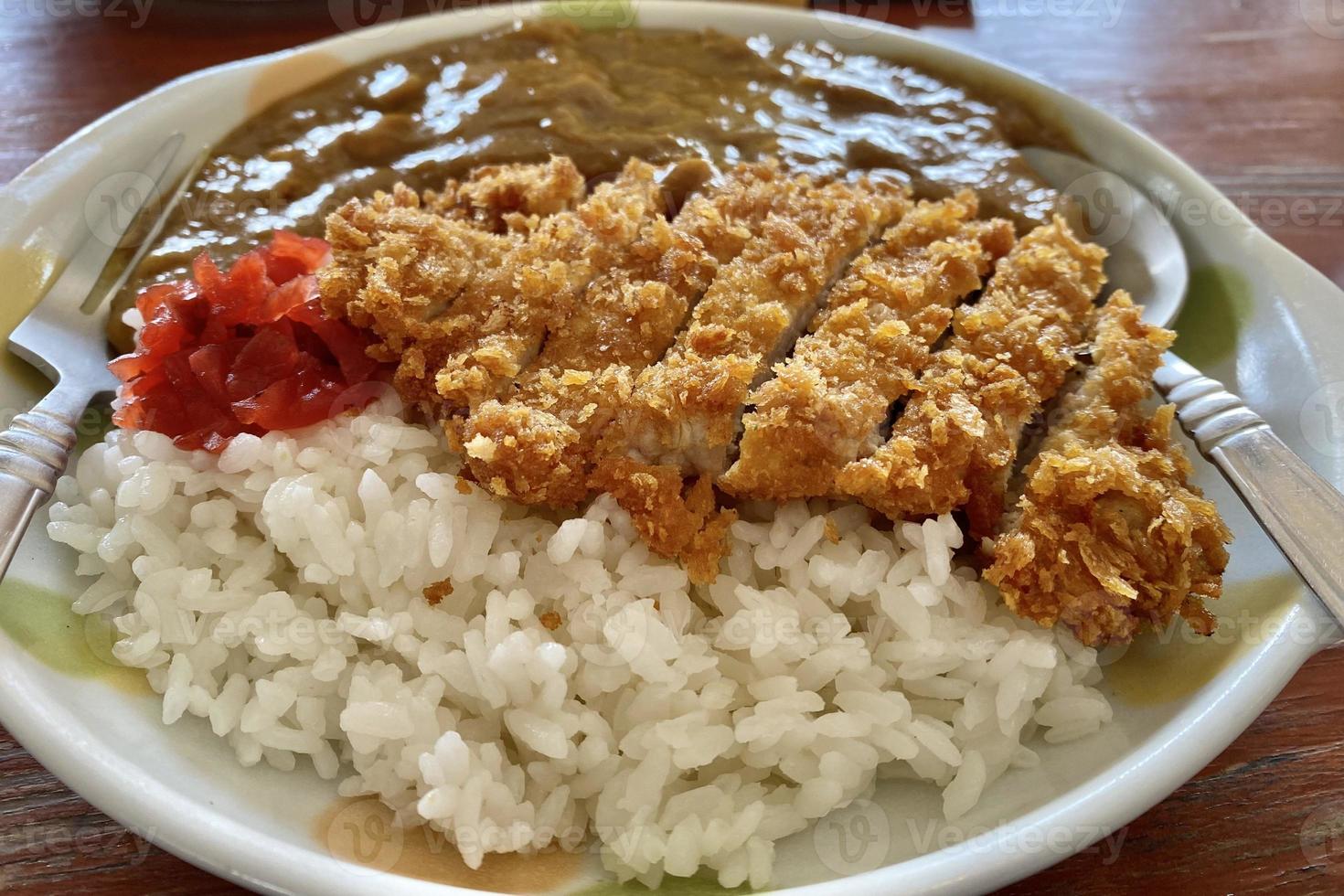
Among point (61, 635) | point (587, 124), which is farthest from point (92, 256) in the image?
point (587, 124)

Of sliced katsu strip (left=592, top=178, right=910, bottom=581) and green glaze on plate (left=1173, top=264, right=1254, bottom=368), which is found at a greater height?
sliced katsu strip (left=592, top=178, right=910, bottom=581)

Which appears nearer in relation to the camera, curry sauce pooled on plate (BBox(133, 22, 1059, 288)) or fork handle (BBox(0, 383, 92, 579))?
fork handle (BBox(0, 383, 92, 579))

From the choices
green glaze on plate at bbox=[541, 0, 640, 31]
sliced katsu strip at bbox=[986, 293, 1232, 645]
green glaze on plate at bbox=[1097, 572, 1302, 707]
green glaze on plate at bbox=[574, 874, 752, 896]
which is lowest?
green glaze on plate at bbox=[574, 874, 752, 896]

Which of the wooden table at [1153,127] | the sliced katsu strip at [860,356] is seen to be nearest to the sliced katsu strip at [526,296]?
the sliced katsu strip at [860,356]

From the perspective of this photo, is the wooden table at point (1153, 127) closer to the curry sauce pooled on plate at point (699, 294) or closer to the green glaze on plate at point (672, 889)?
the curry sauce pooled on plate at point (699, 294)

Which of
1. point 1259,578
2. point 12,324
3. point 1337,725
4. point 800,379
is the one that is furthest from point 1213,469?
point 12,324

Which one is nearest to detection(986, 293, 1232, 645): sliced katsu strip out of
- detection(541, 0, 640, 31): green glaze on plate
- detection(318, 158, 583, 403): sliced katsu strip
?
detection(318, 158, 583, 403): sliced katsu strip

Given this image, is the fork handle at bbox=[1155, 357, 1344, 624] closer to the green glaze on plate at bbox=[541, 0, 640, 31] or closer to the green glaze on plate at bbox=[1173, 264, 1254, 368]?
the green glaze on plate at bbox=[1173, 264, 1254, 368]
